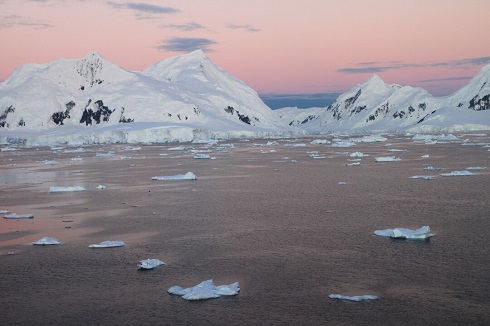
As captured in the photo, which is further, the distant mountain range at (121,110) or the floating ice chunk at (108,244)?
the distant mountain range at (121,110)

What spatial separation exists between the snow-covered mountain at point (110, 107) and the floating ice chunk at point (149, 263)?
102m

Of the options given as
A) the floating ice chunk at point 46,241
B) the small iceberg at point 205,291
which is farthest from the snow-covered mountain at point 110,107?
the small iceberg at point 205,291

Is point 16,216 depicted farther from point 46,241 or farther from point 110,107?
point 110,107

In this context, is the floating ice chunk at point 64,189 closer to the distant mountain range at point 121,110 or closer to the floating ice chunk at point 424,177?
the floating ice chunk at point 424,177

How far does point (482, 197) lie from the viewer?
95.6 ft

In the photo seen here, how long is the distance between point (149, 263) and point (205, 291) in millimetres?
3682

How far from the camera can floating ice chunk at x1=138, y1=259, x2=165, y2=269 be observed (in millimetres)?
17495

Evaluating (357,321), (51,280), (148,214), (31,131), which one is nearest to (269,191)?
(148,214)

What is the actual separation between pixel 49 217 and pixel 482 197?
75.6 ft

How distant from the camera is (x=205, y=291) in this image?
14.7 m

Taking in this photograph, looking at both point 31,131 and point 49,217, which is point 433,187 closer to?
point 49,217

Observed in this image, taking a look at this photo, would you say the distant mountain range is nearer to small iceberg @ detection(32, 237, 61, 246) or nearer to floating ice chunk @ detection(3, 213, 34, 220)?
floating ice chunk @ detection(3, 213, 34, 220)

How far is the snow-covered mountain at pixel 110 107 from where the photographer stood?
404ft

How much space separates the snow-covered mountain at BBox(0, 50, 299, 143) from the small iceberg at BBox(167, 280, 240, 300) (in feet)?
345
